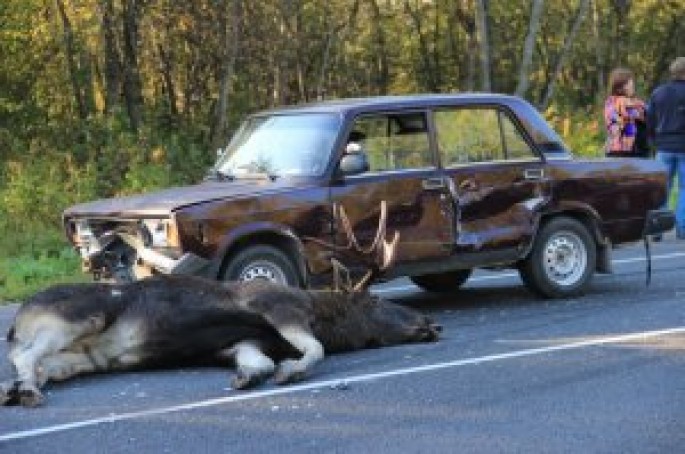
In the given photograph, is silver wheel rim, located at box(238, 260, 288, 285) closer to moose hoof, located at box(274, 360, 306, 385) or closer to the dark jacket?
moose hoof, located at box(274, 360, 306, 385)

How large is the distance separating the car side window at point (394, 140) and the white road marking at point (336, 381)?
2459mm

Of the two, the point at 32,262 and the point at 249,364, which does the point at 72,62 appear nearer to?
the point at 32,262

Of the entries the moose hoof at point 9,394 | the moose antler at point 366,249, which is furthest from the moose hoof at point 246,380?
the moose antler at point 366,249

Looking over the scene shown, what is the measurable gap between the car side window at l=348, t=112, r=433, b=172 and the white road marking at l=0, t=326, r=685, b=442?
8.07ft

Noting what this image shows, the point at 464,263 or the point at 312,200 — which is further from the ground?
the point at 312,200

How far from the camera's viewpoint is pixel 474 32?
115ft

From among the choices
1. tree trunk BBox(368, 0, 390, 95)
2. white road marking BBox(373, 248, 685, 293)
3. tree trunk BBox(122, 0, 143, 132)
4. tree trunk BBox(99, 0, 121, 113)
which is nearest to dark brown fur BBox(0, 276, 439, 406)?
white road marking BBox(373, 248, 685, 293)

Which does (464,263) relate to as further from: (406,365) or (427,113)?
(406,365)

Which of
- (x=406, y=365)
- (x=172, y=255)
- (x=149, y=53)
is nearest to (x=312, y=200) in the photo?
(x=172, y=255)

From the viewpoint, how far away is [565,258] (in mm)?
10891

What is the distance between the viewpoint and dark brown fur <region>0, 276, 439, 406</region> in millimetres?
7371

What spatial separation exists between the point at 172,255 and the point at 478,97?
3.57m

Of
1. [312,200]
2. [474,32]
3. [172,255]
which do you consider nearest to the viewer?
[172,255]

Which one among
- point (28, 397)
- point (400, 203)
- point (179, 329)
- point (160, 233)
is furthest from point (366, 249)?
point (28, 397)
